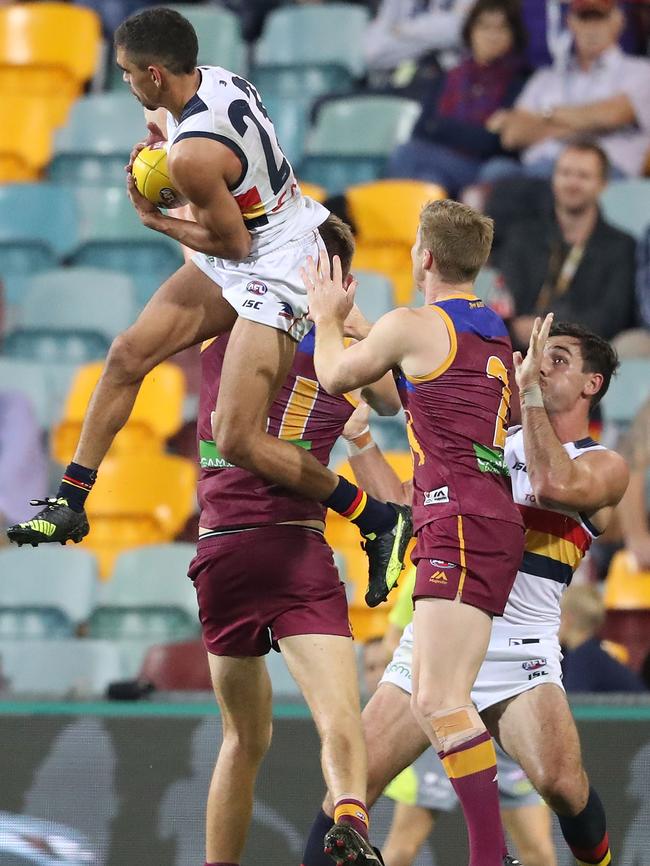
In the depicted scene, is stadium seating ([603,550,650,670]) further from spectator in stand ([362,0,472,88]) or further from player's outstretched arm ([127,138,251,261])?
spectator in stand ([362,0,472,88])

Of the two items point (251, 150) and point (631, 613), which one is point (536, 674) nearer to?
point (251, 150)

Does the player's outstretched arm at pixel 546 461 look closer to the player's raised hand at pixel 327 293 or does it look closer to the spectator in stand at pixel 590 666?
the player's raised hand at pixel 327 293

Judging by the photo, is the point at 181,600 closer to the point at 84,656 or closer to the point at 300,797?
the point at 84,656

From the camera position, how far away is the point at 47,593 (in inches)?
308

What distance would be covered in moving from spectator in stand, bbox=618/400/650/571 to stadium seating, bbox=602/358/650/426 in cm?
30

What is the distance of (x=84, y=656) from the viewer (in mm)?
7301

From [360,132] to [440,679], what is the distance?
602 cm

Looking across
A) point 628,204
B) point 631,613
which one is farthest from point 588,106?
point 631,613

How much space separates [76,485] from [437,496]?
1.12 meters

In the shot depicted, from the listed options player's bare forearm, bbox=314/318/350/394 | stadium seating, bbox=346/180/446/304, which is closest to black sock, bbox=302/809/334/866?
player's bare forearm, bbox=314/318/350/394

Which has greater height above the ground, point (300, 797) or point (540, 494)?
point (540, 494)

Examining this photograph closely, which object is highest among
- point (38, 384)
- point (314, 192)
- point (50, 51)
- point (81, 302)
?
point (50, 51)

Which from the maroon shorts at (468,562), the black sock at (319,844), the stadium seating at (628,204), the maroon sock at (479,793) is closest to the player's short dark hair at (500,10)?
the stadium seating at (628,204)

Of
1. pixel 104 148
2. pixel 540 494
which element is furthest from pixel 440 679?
pixel 104 148
